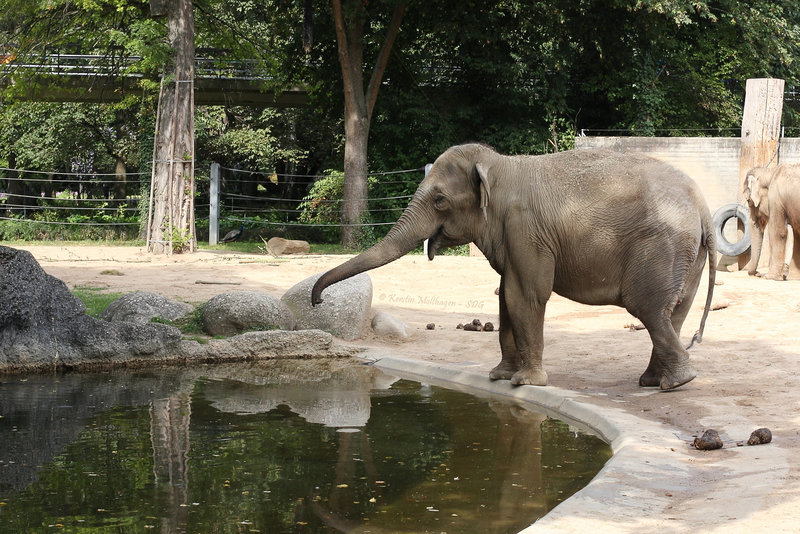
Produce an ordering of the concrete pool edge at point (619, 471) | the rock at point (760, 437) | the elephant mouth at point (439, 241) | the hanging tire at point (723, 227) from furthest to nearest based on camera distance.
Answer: the hanging tire at point (723, 227), the elephant mouth at point (439, 241), the rock at point (760, 437), the concrete pool edge at point (619, 471)

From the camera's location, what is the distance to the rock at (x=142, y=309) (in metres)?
10.8

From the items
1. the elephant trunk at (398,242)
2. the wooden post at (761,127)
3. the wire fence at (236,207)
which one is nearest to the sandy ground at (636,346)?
the elephant trunk at (398,242)

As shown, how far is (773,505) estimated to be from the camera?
4852 mm

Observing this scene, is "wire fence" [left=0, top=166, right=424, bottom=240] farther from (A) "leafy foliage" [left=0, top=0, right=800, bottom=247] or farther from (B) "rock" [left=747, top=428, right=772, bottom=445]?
(B) "rock" [left=747, top=428, right=772, bottom=445]

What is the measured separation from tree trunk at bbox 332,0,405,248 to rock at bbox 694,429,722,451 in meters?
15.9

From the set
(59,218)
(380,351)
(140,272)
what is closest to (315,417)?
(380,351)

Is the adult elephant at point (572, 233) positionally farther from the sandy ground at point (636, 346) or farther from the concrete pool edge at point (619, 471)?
the sandy ground at point (636, 346)

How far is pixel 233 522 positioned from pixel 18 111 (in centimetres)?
2893

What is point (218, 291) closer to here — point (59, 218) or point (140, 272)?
point (140, 272)

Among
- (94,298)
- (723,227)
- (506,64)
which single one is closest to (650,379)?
(94,298)

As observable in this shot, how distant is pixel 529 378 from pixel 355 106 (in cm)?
1483

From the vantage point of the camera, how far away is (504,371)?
→ 29.0 ft

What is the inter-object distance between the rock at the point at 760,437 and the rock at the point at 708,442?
7.8 inches

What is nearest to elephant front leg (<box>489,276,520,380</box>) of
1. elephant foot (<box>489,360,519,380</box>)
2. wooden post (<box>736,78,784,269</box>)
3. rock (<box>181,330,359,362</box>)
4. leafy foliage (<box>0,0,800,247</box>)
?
elephant foot (<box>489,360,519,380</box>)
